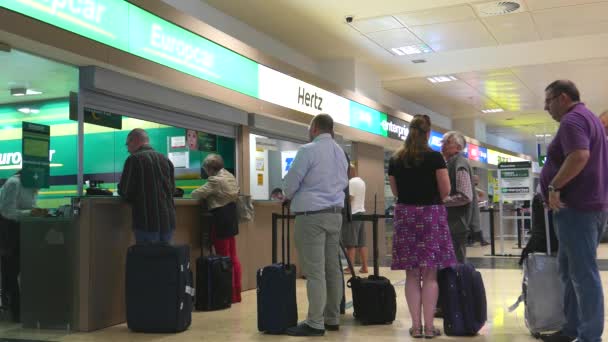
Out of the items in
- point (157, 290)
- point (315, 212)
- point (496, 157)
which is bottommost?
point (157, 290)

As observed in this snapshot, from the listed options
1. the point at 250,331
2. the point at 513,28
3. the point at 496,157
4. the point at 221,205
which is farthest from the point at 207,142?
the point at 496,157

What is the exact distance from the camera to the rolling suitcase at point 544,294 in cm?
378

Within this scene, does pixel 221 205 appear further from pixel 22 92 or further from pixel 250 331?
pixel 22 92

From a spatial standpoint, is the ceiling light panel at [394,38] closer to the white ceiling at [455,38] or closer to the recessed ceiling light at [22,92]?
the white ceiling at [455,38]

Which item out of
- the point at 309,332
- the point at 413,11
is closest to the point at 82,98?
the point at 309,332

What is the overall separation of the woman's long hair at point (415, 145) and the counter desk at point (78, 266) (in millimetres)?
2109

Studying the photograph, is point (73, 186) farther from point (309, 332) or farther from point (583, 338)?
point (583, 338)

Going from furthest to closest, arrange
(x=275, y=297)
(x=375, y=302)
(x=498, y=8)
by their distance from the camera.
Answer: (x=498, y=8), (x=375, y=302), (x=275, y=297)

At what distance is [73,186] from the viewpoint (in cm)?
473

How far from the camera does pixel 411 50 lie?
9.07 m

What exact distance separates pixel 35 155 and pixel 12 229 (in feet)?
2.23

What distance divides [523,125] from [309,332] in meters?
15.0

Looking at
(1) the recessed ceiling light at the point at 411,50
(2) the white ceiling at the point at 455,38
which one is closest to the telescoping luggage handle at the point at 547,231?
(2) the white ceiling at the point at 455,38

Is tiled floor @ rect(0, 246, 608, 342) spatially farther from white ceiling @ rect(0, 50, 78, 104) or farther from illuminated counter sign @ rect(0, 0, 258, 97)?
illuminated counter sign @ rect(0, 0, 258, 97)
